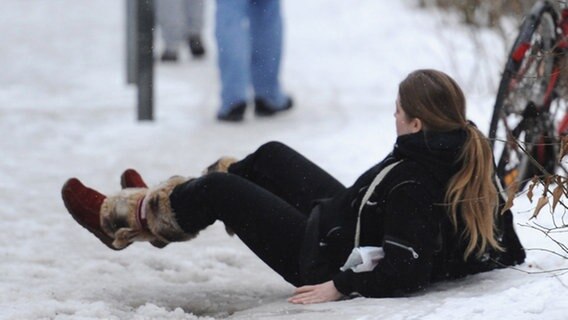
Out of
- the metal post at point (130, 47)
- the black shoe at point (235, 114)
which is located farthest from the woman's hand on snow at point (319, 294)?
the metal post at point (130, 47)

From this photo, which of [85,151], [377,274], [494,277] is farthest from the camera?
[85,151]

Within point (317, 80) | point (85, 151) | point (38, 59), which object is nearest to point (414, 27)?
point (317, 80)

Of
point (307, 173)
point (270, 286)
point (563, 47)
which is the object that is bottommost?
point (270, 286)

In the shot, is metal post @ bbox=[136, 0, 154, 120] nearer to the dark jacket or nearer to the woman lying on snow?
the woman lying on snow

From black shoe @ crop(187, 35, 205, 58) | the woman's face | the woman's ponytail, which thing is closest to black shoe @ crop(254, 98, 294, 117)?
black shoe @ crop(187, 35, 205, 58)

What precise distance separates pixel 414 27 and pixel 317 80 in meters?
2.45

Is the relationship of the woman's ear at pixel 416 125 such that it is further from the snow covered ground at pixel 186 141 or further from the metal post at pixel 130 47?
the metal post at pixel 130 47

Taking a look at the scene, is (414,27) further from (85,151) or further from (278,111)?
(85,151)

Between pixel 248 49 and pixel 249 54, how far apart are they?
188 millimetres

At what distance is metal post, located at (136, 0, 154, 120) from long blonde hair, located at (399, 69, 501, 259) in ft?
14.1

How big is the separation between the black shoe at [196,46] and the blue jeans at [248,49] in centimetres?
226

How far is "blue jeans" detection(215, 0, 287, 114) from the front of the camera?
807 centimetres

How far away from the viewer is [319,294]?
3.76 m

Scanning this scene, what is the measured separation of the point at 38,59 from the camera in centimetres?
1092
